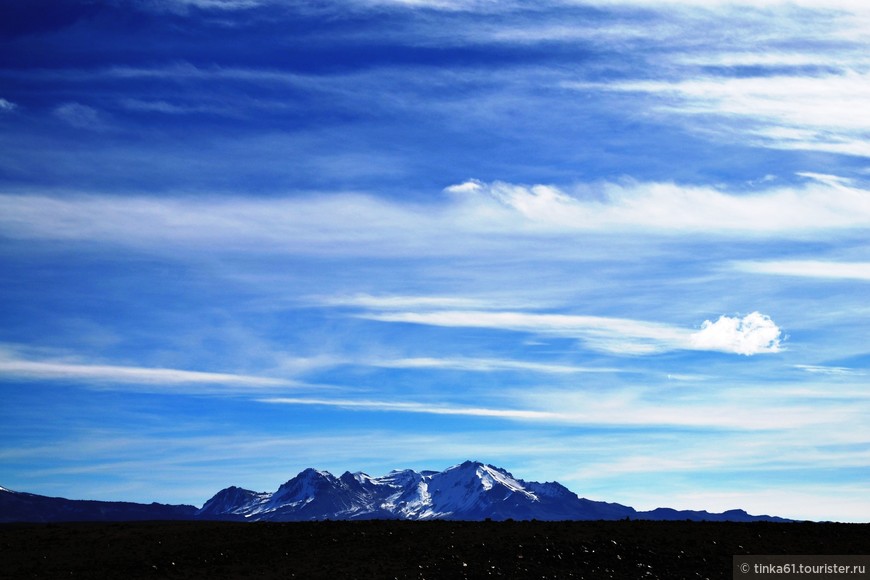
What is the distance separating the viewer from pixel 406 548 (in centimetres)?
6575

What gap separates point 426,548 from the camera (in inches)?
2584

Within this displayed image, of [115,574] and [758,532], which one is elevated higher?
[758,532]

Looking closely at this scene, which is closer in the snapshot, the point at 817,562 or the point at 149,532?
the point at 817,562

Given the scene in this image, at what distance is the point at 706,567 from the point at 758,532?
1041 cm

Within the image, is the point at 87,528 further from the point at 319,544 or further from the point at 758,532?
the point at 758,532

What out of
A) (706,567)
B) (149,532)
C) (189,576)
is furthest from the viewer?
(149,532)

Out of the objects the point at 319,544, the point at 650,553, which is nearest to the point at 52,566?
the point at 319,544

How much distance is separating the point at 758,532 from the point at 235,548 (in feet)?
134

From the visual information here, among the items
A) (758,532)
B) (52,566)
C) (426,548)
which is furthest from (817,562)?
(52,566)

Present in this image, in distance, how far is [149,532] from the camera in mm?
71062

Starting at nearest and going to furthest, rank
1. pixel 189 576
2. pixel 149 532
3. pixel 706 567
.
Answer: pixel 189 576
pixel 706 567
pixel 149 532

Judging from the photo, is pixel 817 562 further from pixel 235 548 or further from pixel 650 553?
pixel 235 548

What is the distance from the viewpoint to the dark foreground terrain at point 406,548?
6175 centimetres

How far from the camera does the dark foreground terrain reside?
61.8 meters
